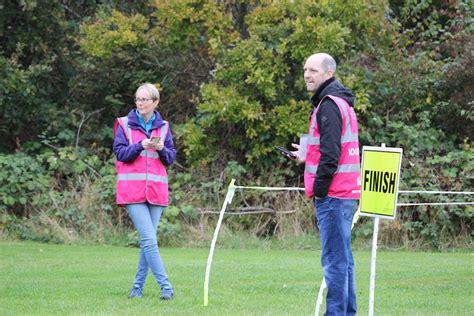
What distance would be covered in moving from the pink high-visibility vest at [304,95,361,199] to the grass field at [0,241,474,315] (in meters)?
1.97

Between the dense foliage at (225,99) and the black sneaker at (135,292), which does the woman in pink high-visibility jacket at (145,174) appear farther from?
the dense foliage at (225,99)

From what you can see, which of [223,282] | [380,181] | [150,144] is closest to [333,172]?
[380,181]

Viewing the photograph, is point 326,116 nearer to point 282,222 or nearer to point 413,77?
point 282,222

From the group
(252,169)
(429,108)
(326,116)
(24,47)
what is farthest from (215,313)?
(24,47)

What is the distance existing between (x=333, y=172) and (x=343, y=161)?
0.18m

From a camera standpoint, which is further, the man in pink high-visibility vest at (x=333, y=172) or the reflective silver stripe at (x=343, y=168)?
the reflective silver stripe at (x=343, y=168)

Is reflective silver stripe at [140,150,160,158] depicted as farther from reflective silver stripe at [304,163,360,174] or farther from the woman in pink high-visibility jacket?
reflective silver stripe at [304,163,360,174]

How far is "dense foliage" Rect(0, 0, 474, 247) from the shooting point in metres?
17.1

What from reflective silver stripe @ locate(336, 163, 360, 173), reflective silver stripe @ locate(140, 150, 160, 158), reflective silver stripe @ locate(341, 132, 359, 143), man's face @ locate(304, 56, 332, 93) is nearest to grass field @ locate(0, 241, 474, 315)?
reflective silver stripe @ locate(140, 150, 160, 158)

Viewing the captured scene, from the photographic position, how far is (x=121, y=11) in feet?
65.9

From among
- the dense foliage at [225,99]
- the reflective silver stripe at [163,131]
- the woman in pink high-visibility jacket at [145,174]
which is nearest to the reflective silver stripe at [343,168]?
the woman in pink high-visibility jacket at [145,174]

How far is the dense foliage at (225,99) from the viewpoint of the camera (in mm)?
17094

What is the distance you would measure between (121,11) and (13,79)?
290cm

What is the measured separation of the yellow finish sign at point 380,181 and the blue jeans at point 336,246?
14 cm
